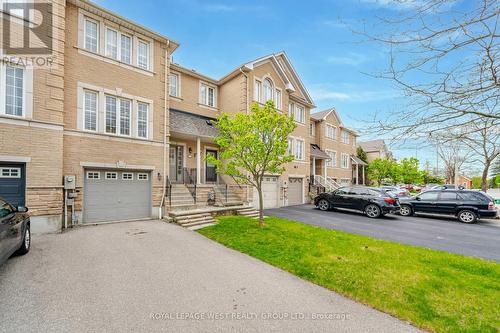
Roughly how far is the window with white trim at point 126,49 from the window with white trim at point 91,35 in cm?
97

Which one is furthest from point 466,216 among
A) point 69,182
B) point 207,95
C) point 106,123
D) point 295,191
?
point 69,182

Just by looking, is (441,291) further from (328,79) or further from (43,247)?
(43,247)

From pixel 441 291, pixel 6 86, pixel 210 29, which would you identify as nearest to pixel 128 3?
pixel 210 29

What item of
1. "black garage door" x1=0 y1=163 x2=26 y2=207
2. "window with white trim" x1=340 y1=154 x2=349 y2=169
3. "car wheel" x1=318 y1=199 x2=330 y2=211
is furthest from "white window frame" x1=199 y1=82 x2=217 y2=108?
"window with white trim" x1=340 y1=154 x2=349 y2=169

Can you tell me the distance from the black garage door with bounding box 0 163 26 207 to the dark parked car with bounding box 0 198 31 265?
280 centimetres

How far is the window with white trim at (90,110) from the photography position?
955 cm

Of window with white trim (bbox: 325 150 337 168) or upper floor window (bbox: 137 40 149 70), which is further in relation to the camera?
window with white trim (bbox: 325 150 337 168)

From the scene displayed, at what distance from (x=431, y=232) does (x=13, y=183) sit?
53.2ft

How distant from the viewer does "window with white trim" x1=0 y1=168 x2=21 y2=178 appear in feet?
24.9

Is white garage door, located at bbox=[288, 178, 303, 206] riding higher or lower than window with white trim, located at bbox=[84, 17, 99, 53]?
lower

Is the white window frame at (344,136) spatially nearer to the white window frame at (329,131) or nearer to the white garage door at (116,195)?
the white window frame at (329,131)

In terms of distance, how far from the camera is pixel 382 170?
33.5m

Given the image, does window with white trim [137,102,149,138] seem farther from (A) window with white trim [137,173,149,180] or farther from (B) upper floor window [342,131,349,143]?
(B) upper floor window [342,131,349,143]

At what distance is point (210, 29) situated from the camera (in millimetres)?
10297
